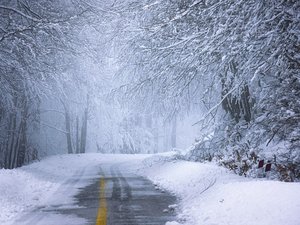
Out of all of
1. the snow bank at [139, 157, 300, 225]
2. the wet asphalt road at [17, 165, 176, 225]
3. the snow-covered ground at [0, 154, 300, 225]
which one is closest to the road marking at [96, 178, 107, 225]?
the wet asphalt road at [17, 165, 176, 225]

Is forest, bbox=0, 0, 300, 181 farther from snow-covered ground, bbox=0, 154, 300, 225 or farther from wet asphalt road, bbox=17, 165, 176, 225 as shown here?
wet asphalt road, bbox=17, 165, 176, 225

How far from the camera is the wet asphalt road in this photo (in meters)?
8.54

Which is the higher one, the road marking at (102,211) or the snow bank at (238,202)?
the snow bank at (238,202)

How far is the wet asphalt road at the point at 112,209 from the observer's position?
854cm

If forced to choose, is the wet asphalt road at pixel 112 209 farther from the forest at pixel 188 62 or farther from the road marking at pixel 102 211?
the forest at pixel 188 62

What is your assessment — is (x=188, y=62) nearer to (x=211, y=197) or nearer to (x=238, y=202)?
(x=211, y=197)

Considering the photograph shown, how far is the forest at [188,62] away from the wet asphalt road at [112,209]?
2.35 metres

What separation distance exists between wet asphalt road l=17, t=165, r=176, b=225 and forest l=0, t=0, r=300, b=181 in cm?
235

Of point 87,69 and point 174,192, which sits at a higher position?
point 87,69

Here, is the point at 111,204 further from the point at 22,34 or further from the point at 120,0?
the point at 120,0

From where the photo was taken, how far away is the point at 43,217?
902cm

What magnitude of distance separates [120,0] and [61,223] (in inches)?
470

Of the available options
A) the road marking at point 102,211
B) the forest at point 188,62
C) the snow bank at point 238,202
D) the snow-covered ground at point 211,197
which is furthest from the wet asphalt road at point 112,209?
the forest at point 188,62

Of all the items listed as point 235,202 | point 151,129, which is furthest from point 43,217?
point 151,129
